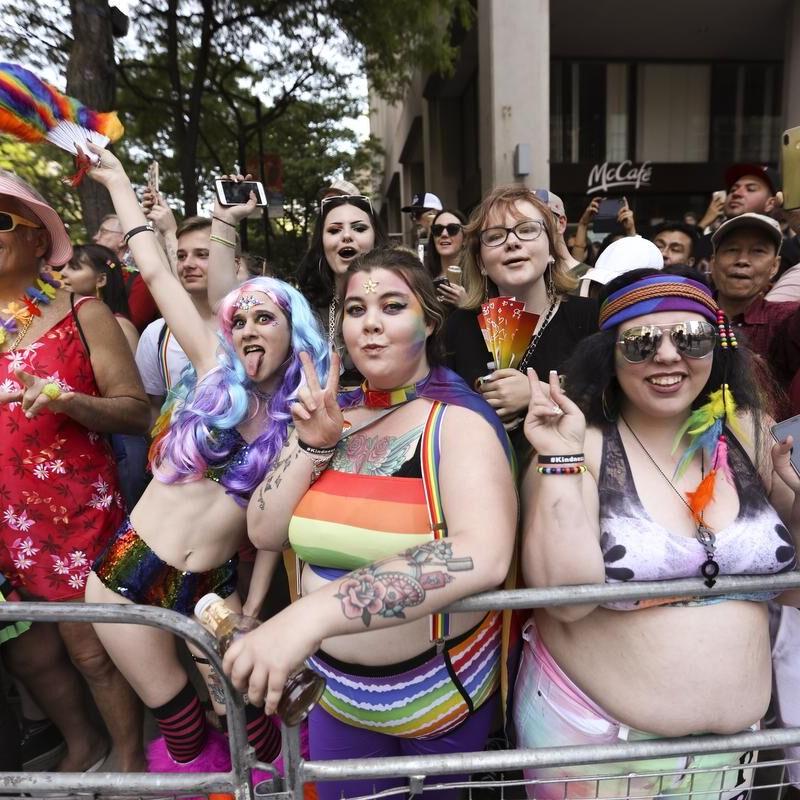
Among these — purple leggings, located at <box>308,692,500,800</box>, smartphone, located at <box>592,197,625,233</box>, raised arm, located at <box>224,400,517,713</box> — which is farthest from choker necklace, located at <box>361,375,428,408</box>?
smartphone, located at <box>592,197,625,233</box>

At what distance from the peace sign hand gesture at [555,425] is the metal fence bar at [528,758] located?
27.8 inches

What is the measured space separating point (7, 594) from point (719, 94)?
1779cm

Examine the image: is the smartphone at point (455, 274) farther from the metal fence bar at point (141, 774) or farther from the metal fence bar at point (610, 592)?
the metal fence bar at point (141, 774)

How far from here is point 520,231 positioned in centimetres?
228

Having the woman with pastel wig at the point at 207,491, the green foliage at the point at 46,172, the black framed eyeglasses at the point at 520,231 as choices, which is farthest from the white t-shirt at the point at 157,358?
the green foliage at the point at 46,172

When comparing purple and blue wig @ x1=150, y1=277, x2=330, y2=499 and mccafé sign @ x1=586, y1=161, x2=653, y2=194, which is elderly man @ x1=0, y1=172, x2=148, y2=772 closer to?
purple and blue wig @ x1=150, y1=277, x2=330, y2=499

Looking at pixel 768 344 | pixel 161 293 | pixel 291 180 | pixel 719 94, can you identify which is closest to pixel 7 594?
pixel 161 293

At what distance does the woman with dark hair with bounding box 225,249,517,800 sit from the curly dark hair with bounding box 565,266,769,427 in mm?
304

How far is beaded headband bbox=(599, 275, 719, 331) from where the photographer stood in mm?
1652

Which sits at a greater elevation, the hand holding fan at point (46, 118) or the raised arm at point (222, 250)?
the hand holding fan at point (46, 118)

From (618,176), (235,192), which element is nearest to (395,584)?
(235,192)

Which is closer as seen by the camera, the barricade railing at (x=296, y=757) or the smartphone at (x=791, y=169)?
the barricade railing at (x=296, y=757)

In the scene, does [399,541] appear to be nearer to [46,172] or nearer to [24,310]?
[24,310]

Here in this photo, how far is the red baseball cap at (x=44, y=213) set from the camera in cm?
230
